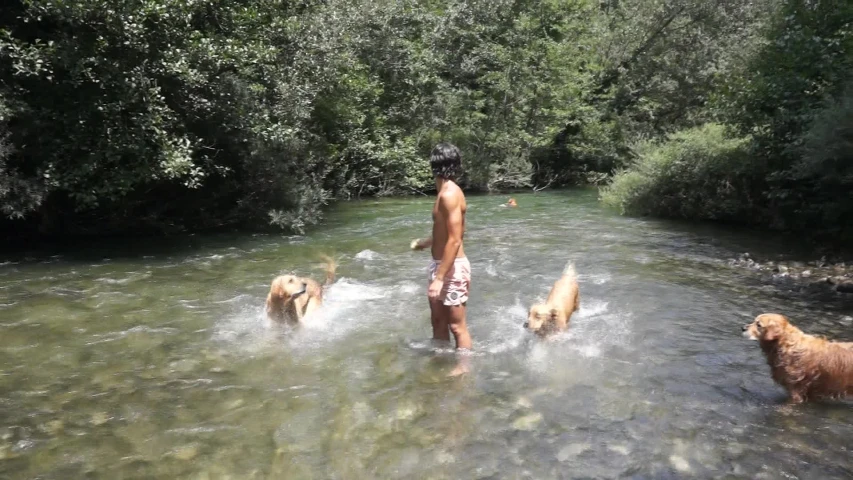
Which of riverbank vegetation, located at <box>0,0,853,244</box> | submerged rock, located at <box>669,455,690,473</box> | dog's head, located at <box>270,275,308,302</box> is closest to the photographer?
submerged rock, located at <box>669,455,690,473</box>

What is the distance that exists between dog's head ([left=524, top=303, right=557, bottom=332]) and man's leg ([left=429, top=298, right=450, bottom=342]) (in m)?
0.94

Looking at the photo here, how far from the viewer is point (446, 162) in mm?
5629

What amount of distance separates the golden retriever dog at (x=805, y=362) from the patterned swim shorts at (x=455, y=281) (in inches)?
98.2

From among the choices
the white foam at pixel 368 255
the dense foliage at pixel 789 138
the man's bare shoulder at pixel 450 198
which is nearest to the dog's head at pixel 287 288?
the man's bare shoulder at pixel 450 198

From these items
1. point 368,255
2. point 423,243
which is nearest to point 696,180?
point 368,255

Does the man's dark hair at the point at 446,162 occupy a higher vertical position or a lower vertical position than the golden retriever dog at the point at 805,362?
higher

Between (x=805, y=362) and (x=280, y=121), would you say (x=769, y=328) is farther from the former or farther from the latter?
(x=280, y=121)

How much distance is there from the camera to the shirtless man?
5.58m

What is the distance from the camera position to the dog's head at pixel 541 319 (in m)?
6.58

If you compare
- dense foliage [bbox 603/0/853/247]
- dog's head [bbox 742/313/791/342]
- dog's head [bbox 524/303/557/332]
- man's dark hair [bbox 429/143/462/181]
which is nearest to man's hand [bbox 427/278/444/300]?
man's dark hair [bbox 429/143/462/181]

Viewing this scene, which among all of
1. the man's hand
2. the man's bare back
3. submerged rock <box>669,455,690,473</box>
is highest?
the man's bare back

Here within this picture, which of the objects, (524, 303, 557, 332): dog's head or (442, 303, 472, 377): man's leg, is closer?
(442, 303, 472, 377): man's leg

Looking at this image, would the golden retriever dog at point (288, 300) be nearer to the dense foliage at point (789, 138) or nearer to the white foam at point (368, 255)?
the white foam at point (368, 255)

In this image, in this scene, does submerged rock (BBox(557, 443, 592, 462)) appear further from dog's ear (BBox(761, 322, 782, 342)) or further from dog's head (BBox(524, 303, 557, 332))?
dog's head (BBox(524, 303, 557, 332))
